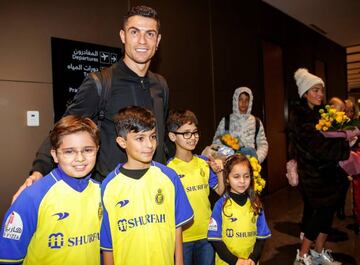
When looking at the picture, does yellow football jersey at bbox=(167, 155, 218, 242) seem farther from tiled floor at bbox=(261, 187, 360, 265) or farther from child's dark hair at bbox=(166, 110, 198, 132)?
tiled floor at bbox=(261, 187, 360, 265)

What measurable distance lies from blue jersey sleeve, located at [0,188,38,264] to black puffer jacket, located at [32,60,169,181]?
0.23 metres

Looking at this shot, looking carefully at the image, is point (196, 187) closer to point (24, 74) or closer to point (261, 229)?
point (261, 229)

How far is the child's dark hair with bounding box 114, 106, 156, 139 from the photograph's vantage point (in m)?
1.57

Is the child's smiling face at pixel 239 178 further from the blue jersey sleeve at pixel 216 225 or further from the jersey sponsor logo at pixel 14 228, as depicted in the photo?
the jersey sponsor logo at pixel 14 228

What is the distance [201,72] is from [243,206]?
2.87 meters

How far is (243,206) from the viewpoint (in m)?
2.13

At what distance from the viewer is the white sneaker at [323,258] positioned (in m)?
3.18

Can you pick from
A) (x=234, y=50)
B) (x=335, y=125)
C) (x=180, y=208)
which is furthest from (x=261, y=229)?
(x=234, y=50)

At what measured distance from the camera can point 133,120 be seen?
156cm

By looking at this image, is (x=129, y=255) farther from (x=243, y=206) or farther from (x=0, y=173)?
(x=0, y=173)

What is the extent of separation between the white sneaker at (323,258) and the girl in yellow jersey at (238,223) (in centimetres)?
144

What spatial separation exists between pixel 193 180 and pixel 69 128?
110 centimetres

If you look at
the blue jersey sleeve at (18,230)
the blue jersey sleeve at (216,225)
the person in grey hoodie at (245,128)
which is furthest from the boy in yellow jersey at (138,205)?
the person in grey hoodie at (245,128)

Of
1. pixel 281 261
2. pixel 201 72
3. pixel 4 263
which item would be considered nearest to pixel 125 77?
pixel 4 263
